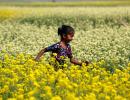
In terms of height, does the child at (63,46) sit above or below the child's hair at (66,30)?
below

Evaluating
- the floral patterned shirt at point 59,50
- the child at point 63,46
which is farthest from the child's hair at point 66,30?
the floral patterned shirt at point 59,50

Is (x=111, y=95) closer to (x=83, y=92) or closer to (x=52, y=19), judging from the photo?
(x=83, y=92)

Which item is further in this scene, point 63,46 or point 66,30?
point 63,46

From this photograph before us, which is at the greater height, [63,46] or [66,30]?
[66,30]

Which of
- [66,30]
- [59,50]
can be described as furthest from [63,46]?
[66,30]

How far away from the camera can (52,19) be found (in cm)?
2630

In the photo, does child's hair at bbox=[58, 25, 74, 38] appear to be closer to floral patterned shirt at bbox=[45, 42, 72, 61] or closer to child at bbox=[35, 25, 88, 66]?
child at bbox=[35, 25, 88, 66]

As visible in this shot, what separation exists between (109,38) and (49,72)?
282 inches

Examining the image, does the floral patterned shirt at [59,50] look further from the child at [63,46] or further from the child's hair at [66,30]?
the child's hair at [66,30]

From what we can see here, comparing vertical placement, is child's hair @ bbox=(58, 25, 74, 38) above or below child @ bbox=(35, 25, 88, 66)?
above

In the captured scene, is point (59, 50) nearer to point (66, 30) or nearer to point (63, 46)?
point (63, 46)

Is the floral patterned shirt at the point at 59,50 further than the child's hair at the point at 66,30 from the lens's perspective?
Yes

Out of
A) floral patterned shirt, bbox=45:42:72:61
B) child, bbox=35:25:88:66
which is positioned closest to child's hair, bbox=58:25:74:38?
child, bbox=35:25:88:66

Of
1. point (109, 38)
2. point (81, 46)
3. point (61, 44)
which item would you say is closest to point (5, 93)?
point (61, 44)
